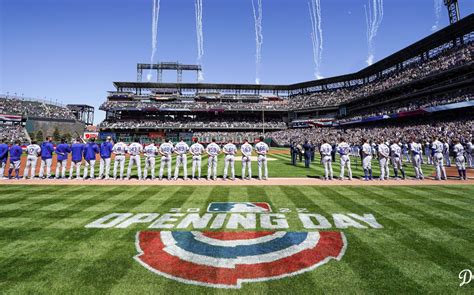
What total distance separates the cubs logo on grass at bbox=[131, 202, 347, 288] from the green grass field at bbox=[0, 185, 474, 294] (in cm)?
18

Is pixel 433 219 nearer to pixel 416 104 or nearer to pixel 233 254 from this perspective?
pixel 233 254

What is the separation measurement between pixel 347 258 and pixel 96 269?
4.17m

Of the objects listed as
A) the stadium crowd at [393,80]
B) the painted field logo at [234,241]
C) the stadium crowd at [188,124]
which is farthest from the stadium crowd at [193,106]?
the painted field logo at [234,241]

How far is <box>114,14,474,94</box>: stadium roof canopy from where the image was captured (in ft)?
117

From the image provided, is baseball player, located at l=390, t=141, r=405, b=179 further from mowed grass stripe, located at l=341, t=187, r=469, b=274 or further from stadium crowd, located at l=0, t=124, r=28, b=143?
stadium crowd, located at l=0, t=124, r=28, b=143

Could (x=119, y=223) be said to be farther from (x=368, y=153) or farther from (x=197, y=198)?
(x=368, y=153)

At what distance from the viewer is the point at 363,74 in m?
58.8

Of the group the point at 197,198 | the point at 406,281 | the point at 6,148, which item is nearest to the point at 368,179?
the point at 197,198

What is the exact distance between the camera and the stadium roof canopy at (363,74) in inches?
1399

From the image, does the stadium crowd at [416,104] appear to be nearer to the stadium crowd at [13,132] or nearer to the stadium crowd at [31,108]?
the stadium crowd at [13,132]

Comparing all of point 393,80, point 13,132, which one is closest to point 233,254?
point 393,80

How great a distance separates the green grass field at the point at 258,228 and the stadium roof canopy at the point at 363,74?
40.1m

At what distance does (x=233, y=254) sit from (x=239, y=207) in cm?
309

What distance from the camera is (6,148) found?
1302cm
